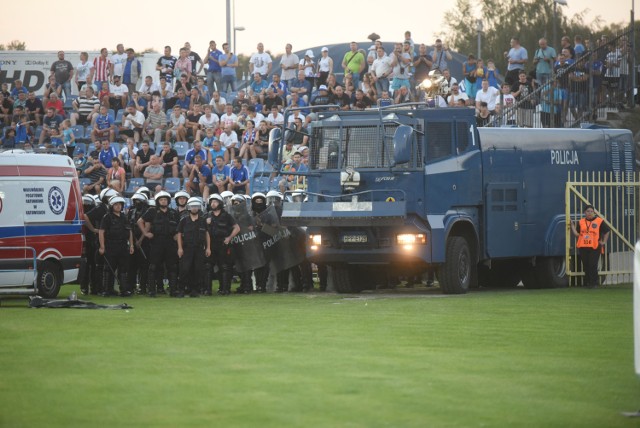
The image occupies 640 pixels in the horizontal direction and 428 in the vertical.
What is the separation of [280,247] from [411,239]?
345 cm

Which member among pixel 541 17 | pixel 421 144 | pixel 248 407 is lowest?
pixel 248 407

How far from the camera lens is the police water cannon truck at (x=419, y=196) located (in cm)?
2245

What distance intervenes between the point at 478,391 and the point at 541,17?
68.0 m

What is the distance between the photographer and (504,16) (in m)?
79.6

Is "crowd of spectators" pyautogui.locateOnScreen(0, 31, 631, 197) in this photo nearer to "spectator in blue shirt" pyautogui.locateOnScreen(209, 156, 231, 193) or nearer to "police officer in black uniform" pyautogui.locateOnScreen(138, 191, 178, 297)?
"spectator in blue shirt" pyautogui.locateOnScreen(209, 156, 231, 193)

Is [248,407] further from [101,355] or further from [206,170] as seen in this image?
[206,170]

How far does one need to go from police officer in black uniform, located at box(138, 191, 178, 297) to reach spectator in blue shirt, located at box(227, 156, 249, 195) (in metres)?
5.10

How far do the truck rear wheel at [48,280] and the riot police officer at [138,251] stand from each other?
186 centimetres

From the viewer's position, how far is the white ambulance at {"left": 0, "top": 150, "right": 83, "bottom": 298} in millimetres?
21922

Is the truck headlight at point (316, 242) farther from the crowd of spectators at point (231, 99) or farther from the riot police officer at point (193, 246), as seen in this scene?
the crowd of spectators at point (231, 99)

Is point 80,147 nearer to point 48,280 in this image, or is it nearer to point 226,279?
point 226,279

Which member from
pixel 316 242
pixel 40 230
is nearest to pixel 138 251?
pixel 40 230

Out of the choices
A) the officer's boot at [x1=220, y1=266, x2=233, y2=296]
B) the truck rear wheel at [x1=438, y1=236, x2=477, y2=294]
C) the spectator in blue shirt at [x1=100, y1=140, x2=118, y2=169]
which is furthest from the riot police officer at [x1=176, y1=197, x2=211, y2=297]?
the spectator in blue shirt at [x1=100, y1=140, x2=118, y2=169]

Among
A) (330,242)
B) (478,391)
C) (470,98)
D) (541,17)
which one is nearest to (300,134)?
(330,242)
